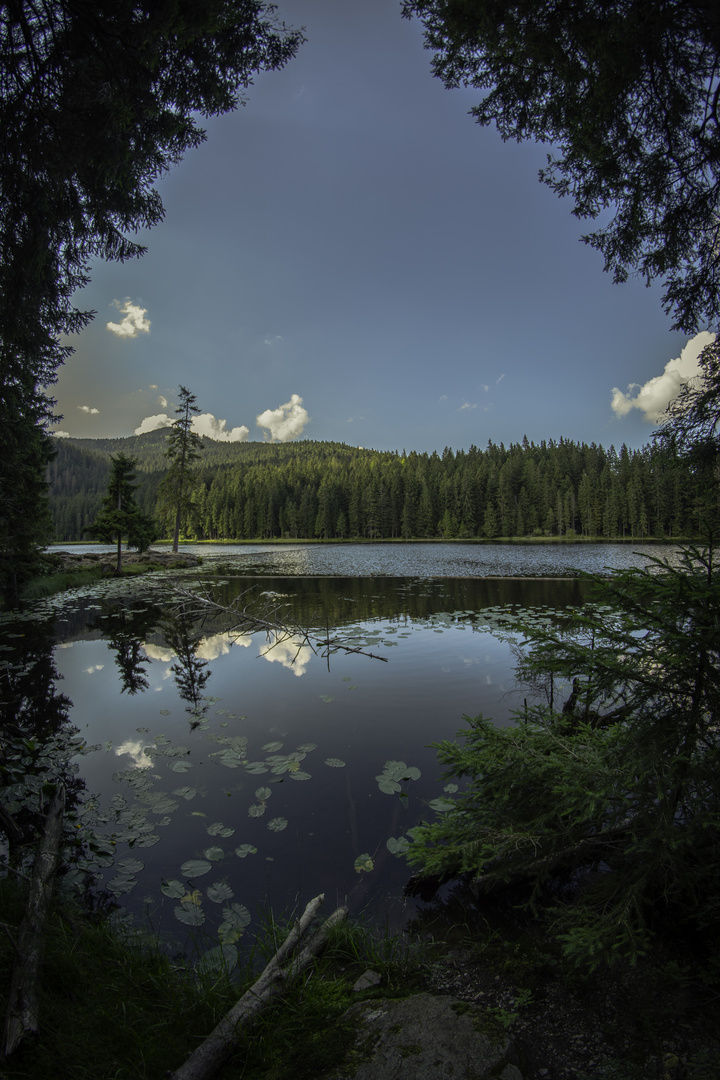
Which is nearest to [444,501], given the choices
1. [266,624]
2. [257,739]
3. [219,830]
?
[266,624]

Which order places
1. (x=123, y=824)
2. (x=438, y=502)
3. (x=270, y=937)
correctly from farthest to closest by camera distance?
(x=438, y=502) → (x=123, y=824) → (x=270, y=937)

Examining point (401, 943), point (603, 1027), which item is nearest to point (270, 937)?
point (401, 943)

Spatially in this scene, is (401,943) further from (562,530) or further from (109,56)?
(562,530)

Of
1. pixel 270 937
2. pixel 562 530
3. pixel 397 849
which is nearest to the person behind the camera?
pixel 270 937

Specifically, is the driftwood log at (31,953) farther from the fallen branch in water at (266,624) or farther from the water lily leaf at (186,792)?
the fallen branch in water at (266,624)

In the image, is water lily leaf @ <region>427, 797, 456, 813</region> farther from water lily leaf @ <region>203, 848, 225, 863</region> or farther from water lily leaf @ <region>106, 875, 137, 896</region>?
water lily leaf @ <region>106, 875, 137, 896</region>

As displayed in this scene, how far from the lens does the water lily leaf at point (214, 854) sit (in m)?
4.05

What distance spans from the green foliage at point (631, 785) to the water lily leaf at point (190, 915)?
1.77m

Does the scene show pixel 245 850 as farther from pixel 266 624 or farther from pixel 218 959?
pixel 266 624

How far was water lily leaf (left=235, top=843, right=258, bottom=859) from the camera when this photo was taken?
13.5ft

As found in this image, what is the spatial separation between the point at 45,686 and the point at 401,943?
8726mm

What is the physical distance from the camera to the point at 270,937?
315 cm

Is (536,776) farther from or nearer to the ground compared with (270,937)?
farther from the ground

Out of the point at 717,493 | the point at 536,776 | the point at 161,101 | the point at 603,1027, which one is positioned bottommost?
the point at 603,1027
